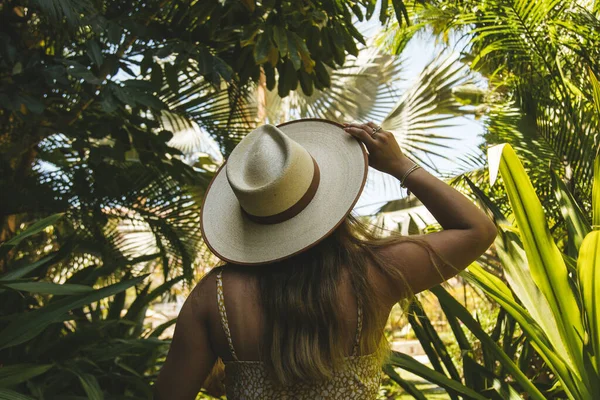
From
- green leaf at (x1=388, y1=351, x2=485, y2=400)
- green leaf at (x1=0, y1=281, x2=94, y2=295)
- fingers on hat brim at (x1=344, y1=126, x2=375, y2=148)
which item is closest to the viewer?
fingers on hat brim at (x1=344, y1=126, x2=375, y2=148)

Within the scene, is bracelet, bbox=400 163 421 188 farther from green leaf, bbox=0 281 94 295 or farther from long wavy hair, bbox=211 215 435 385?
green leaf, bbox=0 281 94 295

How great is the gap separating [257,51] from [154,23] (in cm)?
67

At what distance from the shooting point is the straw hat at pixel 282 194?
1274 millimetres

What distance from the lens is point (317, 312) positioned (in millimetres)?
1248

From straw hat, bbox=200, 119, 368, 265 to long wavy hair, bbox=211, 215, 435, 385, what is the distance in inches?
2.4

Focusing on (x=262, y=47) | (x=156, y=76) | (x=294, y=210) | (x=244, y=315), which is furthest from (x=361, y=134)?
(x=156, y=76)

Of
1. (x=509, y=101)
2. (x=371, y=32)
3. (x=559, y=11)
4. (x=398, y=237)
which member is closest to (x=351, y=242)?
(x=398, y=237)

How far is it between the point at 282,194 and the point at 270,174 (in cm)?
5

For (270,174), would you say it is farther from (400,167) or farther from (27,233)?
(27,233)

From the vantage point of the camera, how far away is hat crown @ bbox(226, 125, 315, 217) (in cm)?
126

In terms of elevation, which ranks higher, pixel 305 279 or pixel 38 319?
pixel 305 279

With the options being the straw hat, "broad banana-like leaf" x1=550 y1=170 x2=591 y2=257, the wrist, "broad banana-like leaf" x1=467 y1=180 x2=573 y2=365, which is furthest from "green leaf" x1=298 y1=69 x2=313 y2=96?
the wrist

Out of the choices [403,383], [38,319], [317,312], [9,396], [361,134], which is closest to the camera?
[317,312]

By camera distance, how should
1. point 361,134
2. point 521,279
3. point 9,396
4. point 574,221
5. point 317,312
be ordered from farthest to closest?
point 574,221 < point 521,279 < point 9,396 < point 361,134 < point 317,312
